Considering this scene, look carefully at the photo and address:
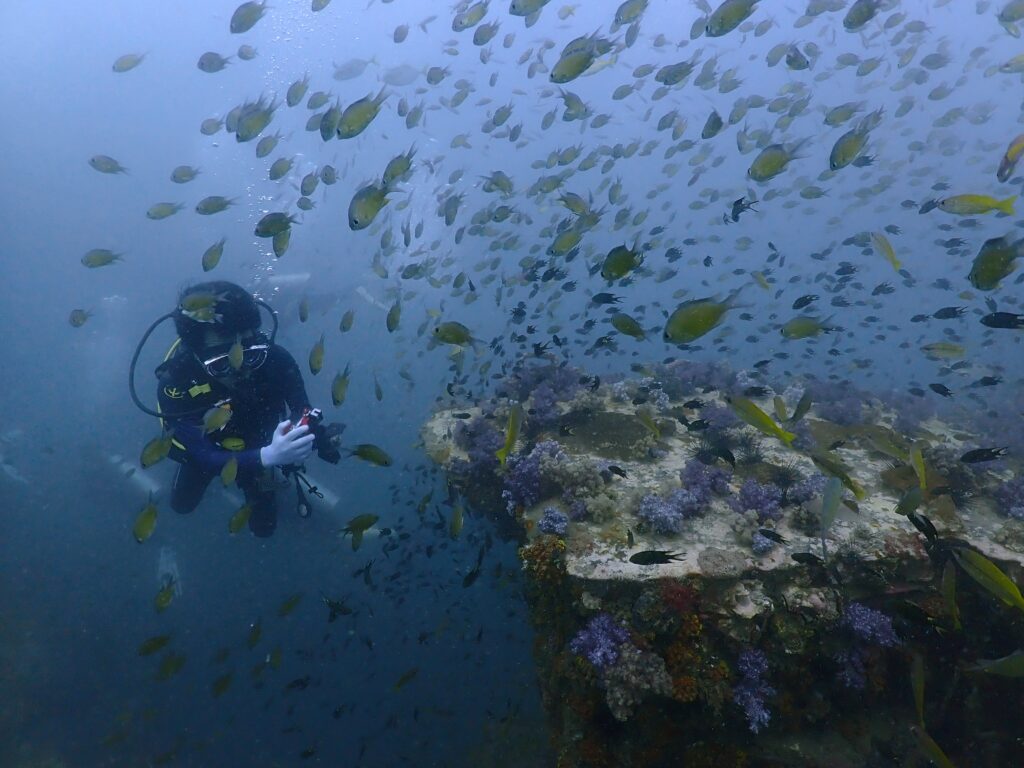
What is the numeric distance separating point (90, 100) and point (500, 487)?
187289 mm

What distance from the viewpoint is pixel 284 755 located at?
31.0 ft

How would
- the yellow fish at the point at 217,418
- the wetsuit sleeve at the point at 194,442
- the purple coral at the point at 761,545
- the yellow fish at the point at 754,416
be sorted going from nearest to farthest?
1. the yellow fish at the point at 754,416
2. the purple coral at the point at 761,545
3. the yellow fish at the point at 217,418
4. the wetsuit sleeve at the point at 194,442

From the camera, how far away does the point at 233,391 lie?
711 cm

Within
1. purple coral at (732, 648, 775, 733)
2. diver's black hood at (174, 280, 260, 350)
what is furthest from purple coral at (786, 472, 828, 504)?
diver's black hood at (174, 280, 260, 350)

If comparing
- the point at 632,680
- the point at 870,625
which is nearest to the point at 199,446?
the point at 632,680

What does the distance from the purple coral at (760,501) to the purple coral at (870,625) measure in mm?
1103

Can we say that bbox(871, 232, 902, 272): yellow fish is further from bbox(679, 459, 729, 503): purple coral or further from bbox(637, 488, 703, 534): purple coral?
bbox(637, 488, 703, 534): purple coral

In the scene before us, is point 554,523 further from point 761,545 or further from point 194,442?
point 194,442

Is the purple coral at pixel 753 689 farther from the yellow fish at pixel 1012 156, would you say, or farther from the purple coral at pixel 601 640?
the yellow fish at pixel 1012 156

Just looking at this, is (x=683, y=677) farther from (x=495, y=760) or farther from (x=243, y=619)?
(x=243, y=619)

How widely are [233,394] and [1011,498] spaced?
10.0 m

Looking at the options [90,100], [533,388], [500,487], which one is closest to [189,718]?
[500,487]

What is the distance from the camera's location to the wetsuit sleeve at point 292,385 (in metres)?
7.64

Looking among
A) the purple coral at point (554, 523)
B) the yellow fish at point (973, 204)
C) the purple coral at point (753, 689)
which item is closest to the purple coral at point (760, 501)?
the purple coral at point (753, 689)
